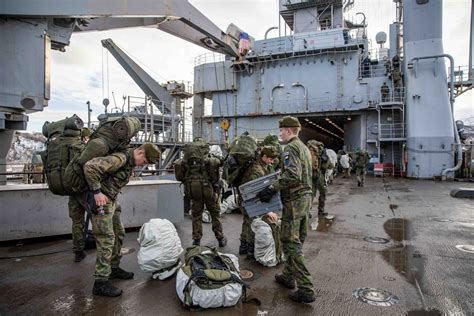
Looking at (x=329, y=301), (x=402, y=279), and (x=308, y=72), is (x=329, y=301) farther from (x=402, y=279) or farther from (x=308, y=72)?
(x=308, y=72)

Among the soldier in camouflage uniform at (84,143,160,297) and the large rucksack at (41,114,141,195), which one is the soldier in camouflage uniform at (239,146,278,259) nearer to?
the soldier in camouflage uniform at (84,143,160,297)

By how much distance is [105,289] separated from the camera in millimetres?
3301

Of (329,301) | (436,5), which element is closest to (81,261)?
(329,301)

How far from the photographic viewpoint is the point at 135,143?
12.0 meters

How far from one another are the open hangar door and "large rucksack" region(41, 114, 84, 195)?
20272 mm

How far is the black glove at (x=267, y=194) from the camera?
3.27 meters

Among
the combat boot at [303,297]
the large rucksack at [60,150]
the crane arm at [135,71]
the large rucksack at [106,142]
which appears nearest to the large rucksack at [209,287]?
the combat boot at [303,297]

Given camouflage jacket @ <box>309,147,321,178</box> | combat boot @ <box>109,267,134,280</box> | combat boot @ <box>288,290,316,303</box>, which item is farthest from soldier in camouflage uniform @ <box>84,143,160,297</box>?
camouflage jacket @ <box>309,147,321,178</box>

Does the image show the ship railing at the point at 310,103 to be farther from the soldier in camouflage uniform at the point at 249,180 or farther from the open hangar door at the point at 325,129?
the soldier in camouflage uniform at the point at 249,180

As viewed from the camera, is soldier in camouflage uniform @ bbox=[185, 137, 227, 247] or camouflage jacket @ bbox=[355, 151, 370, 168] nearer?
soldier in camouflage uniform @ bbox=[185, 137, 227, 247]

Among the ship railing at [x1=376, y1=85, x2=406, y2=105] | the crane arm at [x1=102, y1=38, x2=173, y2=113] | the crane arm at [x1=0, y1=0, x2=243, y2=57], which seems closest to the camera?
the crane arm at [x1=0, y1=0, x2=243, y2=57]

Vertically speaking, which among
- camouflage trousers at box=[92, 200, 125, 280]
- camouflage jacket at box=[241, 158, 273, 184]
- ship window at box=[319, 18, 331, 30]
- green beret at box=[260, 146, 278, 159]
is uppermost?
ship window at box=[319, 18, 331, 30]

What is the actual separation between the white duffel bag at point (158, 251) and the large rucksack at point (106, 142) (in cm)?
101

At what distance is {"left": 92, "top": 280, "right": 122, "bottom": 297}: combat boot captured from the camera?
10.8 ft
